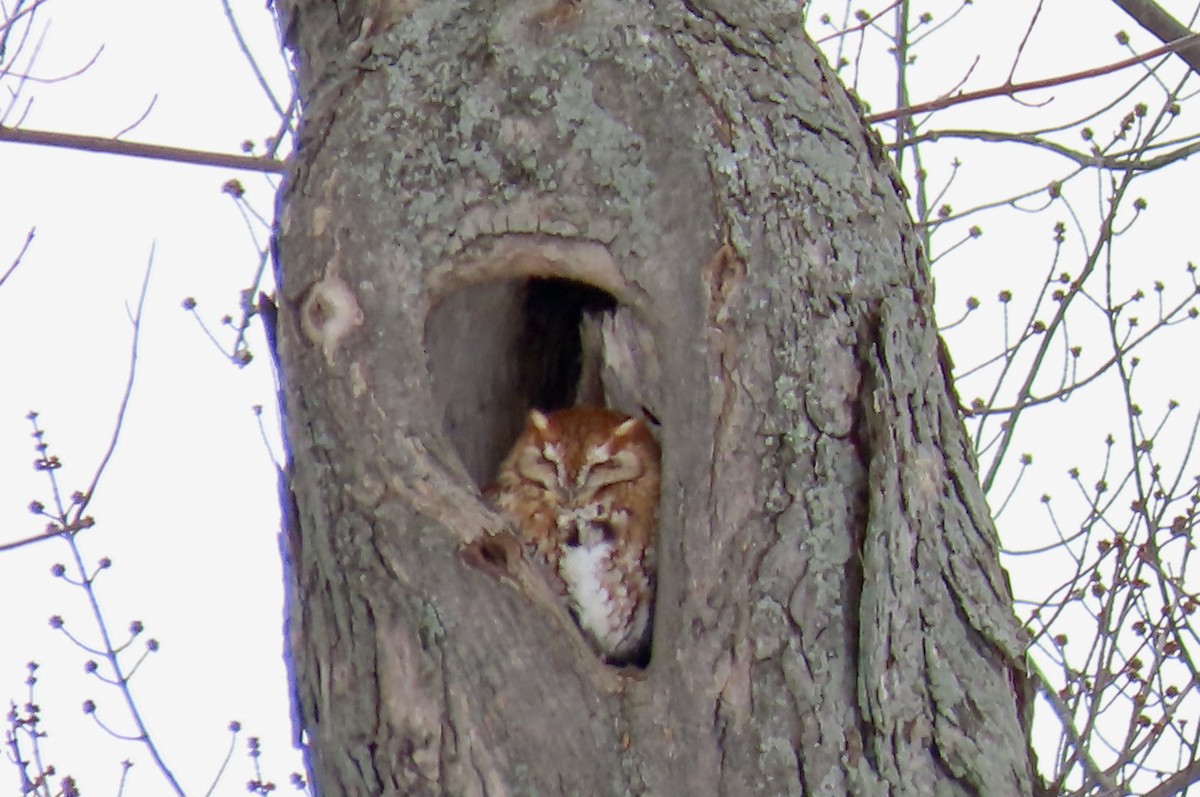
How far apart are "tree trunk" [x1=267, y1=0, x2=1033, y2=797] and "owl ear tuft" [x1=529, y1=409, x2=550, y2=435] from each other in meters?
0.42

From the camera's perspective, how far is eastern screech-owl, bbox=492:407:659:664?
2.62 metres

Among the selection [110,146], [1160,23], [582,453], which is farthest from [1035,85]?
[110,146]

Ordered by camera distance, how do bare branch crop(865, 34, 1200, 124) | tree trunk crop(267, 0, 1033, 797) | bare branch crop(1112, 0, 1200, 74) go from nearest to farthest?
tree trunk crop(267, 0, 1033, 797) < bare branch crop(865, 34, 1200, 124) < bare branch crop(1112, 0, 1200, 74)

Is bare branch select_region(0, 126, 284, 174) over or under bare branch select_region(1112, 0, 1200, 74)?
under

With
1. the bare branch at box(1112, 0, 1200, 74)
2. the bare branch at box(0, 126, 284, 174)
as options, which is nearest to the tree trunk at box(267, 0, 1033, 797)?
the bare branch at box(0, 126, 284, 174)

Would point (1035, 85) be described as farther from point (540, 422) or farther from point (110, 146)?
point (110, 146)

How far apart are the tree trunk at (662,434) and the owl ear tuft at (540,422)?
0.42 m

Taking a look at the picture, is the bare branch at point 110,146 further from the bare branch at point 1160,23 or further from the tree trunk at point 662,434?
the bare branch at point 1160,23

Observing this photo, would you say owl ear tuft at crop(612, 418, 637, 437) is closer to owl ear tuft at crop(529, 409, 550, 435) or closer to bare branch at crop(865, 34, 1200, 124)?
owl ear tuft at crop(529, 409, 550, 435)

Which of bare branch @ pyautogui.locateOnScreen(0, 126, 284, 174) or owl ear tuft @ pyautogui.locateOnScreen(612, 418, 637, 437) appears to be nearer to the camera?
bare branch @ pyautogui.locateOnScreen(0, 126, 284, 174)

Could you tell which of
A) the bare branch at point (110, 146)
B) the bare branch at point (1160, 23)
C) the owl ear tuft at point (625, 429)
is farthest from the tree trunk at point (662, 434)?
the bare branch at point (1160, 23)

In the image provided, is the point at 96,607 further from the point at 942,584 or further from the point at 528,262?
the point at 942,584

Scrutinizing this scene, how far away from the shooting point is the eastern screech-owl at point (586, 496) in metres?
2.62

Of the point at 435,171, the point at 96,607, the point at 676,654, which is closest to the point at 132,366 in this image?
the point at 96,607
